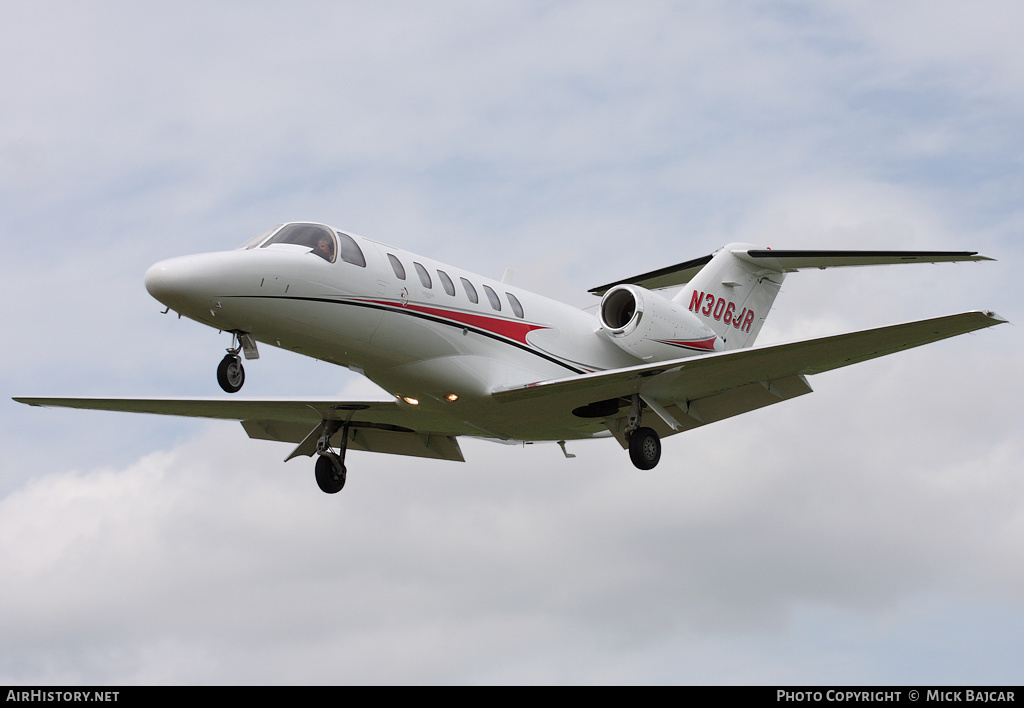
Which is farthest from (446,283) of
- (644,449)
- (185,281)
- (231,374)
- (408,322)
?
(185,281)

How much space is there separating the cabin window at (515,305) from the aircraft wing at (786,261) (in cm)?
396

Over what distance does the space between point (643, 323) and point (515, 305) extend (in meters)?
2.24

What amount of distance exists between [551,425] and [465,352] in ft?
7.31

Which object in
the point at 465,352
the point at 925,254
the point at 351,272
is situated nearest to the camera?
the point at 351,272

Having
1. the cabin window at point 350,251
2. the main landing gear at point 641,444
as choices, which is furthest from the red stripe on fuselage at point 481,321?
the main landing gear at point 641,444

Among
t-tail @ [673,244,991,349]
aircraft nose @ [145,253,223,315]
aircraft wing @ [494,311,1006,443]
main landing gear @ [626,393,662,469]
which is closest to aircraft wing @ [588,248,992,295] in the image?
t-tail @ [673,244,991,349]

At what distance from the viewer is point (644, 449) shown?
16266mm

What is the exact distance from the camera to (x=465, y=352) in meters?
15.8

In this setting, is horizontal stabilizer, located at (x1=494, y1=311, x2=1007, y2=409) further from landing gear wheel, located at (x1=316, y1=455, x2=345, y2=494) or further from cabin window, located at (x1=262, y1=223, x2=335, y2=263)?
landing gear wheel, located at (x1=316, y1=455, x2=345, y2=494)

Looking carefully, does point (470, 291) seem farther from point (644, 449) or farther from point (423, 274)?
point (644, 449)

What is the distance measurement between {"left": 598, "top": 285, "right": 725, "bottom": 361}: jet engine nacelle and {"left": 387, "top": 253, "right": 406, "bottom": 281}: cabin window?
4.03m

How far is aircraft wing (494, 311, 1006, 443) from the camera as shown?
14.8 m
